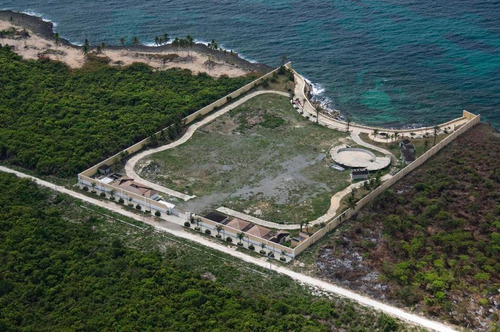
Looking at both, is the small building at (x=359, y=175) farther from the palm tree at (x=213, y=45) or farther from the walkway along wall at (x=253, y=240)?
the palm tree at (x=213, y=45)

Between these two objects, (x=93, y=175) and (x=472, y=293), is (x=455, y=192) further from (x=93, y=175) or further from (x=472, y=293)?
(x=93, y=175)

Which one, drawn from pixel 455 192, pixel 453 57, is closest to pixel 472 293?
pixel 455 192

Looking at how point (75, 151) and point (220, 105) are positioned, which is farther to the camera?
point (220, 105)

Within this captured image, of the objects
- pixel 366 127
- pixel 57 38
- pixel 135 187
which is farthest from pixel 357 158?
pixel 57 38

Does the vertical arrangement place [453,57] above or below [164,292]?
above

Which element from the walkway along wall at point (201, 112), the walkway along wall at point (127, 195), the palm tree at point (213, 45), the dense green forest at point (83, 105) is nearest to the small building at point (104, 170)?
the walkway along wall at point (201, 112)

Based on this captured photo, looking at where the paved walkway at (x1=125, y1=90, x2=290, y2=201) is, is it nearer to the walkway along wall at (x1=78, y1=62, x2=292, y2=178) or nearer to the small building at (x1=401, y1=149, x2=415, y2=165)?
the walkway along wall at (x1=78, y1=62, x2=292, y2=178)

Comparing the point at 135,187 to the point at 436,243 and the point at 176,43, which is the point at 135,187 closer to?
the point at 436,243
